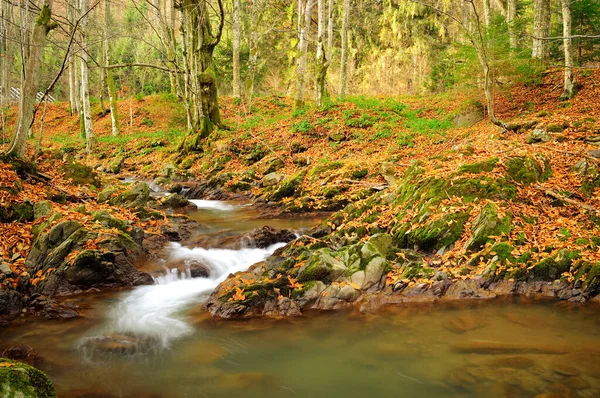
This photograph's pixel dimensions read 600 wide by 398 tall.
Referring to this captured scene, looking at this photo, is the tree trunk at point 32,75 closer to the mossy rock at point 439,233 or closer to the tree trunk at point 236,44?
the mossy rock at point 439,233

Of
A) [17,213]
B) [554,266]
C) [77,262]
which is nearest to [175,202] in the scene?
[17,213]

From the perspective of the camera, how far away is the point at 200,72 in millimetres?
16016

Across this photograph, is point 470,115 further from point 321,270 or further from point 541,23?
point 321,270

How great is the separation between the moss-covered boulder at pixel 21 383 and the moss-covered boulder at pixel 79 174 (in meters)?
9.42

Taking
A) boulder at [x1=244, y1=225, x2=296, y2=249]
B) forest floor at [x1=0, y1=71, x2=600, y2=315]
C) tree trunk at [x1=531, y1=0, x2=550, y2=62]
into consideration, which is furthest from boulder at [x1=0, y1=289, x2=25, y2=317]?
tree trunk at [x1=531, y1=0, x2=550, y2=62]

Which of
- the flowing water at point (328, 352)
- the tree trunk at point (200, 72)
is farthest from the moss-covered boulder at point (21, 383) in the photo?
the tree trunk at point (200, 72)

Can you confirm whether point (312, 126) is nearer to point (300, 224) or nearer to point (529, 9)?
point (300, 224)

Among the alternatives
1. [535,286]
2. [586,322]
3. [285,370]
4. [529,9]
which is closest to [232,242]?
[285,370]

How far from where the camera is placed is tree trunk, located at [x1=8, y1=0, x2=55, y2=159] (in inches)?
315

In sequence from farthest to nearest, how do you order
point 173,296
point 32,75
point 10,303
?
point 32,75
point 173,296
point 10,303

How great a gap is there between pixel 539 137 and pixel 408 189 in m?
3.94

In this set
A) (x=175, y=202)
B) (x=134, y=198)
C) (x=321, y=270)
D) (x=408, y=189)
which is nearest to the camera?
(x=321, y=270)

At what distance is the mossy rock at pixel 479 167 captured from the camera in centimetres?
702

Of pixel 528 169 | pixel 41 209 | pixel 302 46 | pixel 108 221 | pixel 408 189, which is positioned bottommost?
pixel 108 221
